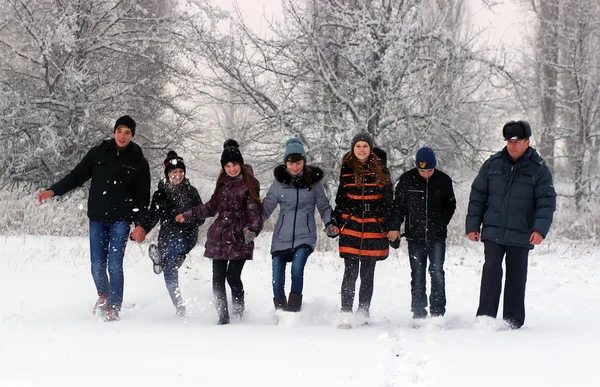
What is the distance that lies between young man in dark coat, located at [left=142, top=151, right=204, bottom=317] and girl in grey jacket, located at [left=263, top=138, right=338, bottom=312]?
33.3 inches

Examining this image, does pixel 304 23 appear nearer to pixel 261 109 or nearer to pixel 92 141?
pixel 261 109

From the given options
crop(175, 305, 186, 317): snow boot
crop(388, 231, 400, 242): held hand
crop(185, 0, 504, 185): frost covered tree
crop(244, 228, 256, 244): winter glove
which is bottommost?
crop(175, 305, 186, 317): snow boot

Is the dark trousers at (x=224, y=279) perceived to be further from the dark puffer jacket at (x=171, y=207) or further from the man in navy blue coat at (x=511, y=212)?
the man in navy blue coat at (x=511, y=212)

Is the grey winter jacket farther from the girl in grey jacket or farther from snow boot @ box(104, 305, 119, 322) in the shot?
snow boot @ box(104, 305, 119, 322)

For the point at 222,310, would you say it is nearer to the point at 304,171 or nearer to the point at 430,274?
the point at 304,171

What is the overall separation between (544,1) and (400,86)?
13640 millimetres

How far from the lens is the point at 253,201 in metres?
5.62

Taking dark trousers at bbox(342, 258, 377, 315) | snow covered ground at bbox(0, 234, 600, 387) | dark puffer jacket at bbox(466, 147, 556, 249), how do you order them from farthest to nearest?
dark trousers at bbox(342, 258, 377, 315) → dark puffer jacket at bbox(466, 147, 556, 249) → snow covered ground at bbox(0, 234, 600, 387)

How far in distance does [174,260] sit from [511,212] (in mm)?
3180

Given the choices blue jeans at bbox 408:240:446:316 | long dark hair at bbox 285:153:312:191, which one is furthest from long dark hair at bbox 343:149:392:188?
blue jeans at bbox 408:240:446:316

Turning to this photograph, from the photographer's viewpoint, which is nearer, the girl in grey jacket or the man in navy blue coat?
the man in navy blue coat

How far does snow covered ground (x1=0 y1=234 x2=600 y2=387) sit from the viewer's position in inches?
136

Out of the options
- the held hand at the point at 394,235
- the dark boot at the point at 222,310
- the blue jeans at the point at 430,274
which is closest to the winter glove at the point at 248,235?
the dark boot at the point at 222,310

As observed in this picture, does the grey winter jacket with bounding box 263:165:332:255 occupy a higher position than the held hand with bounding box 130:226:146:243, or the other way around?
the grey winter jacket with bounding box 263:165:332:255
